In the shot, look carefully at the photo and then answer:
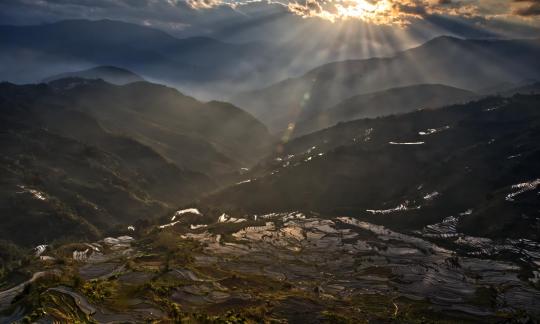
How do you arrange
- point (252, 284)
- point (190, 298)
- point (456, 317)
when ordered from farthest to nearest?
point (252, 284) < point (456, 317) < point (190, 298)

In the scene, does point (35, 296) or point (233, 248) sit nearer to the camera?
point (35, 296)

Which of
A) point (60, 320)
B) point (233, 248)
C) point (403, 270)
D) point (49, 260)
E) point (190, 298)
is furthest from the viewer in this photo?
point (233, 248)

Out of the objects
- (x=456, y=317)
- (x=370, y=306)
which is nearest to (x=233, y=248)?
(x=370, y=306)

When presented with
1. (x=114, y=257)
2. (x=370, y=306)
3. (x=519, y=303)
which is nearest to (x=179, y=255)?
(x=114, y=257)

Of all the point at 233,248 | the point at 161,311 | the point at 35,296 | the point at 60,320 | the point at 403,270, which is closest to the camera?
the point at 60,320

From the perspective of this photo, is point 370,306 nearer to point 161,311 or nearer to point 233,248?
point 161,311

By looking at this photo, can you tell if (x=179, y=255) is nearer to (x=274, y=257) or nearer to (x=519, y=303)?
(x=274, y=257)

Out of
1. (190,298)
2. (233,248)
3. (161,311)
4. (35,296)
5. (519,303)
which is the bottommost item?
(233,248)

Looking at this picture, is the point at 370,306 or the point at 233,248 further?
the point at 233,248

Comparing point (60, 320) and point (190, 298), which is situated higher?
point (60, 320)

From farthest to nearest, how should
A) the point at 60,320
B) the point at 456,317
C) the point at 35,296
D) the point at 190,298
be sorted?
the point at 456,317 < the point at 190,298 < the point at 35,296 < the point at 60,320
